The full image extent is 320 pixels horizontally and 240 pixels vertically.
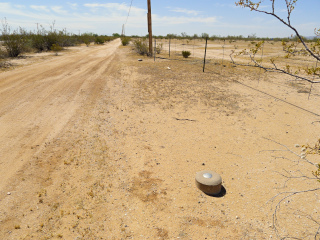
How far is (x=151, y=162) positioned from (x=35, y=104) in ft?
16.7

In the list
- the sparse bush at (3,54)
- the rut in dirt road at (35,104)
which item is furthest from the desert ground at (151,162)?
the sparse bush at (3,54)

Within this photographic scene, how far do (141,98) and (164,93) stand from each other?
3.94 ft

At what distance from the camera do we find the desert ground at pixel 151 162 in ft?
11.2

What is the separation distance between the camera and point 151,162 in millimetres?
5051

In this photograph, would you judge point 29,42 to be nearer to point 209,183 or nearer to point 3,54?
point 3,54

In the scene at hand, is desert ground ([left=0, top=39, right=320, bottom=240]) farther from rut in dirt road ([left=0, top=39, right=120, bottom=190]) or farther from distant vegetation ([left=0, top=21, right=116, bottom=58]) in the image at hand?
distant vegetation ([left=0, top=21, right=116, bottom=58])

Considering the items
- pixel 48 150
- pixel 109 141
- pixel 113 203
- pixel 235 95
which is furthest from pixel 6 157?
pixel 235 95

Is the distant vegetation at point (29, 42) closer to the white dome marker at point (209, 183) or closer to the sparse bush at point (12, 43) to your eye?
the sparse bush at point (12, 43)

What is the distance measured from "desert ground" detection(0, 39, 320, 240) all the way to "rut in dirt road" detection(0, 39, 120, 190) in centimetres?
4

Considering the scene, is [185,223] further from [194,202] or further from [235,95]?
[235,95]

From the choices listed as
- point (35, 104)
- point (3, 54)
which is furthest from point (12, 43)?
point (35, 104)

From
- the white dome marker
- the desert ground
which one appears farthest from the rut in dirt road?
the white dome marker

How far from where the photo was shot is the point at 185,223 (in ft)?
11.4

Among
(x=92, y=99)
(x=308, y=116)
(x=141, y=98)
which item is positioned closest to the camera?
(x=308, y=116)
